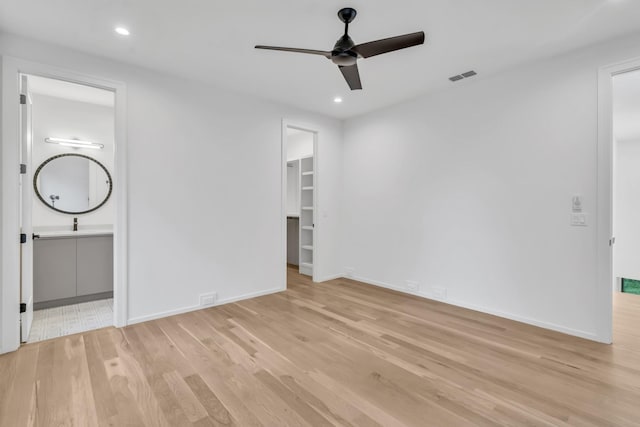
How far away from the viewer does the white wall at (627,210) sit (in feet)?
18.2

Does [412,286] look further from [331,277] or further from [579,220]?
[579,220]

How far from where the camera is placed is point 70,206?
425 cm

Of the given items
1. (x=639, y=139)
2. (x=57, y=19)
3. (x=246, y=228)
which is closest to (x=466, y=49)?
(x=246, y=228)

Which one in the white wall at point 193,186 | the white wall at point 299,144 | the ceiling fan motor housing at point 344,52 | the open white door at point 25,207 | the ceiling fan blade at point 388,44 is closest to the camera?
the ceiling fan blade at point 388,44

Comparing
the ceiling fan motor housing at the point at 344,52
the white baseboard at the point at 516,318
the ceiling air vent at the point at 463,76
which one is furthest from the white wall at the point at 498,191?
the ceiling fan motor housing at the point at 344,52

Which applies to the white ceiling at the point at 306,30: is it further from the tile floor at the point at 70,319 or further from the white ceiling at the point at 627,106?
the tile floor at the point at 70,319

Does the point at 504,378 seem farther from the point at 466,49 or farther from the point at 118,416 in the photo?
the point at 466,49

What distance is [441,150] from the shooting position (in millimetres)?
3941

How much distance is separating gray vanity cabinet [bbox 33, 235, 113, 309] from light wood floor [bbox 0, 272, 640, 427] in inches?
47.5

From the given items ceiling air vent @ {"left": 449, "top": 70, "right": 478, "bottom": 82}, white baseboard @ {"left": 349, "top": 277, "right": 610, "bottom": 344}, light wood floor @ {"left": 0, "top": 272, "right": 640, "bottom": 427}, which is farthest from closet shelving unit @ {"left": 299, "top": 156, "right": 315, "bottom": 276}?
ceiling air vent @ {"left": 449, "top": 70, "right": 478, "bottom": 82}

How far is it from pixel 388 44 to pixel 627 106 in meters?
4.23

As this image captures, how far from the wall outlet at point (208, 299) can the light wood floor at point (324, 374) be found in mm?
292

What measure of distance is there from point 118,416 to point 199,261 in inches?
77.3

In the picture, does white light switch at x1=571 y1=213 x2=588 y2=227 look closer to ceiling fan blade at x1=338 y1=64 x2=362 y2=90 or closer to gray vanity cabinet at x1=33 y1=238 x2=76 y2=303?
ceiling fan blade at x1=338 y1=64 x2=362 y2=90
